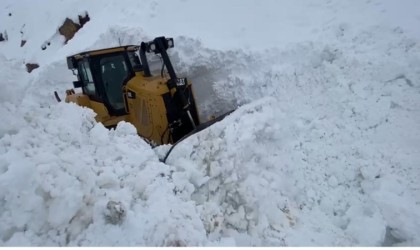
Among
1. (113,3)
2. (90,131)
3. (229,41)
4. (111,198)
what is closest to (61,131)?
(90,131)

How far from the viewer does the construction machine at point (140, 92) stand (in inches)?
211

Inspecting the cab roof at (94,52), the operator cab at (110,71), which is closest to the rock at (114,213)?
the operator cab at (110,71)

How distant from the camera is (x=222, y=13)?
360 inches

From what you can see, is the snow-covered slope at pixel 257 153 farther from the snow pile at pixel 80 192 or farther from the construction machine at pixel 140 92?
the construction machine at pixel 140 92

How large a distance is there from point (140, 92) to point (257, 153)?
6.60ft

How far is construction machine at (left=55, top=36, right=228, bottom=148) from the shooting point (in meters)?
5.37

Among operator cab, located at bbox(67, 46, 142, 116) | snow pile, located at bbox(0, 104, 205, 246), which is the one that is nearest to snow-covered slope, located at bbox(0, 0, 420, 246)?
Result: snow pile, located at bbox(0, 104, 205, 246)

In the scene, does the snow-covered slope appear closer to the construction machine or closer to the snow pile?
the snow pile

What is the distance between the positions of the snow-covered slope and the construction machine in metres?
1.02

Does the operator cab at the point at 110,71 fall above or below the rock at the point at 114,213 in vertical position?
above

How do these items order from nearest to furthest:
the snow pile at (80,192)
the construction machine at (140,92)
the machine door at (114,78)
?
the snow pile at (80,192) → the construction machine at (140,92) → the machine door at (114,78)

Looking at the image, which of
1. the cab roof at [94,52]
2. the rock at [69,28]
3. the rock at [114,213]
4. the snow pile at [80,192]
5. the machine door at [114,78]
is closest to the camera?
the snow pile at [80,192]

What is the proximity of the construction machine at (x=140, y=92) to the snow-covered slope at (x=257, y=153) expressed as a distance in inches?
40.0

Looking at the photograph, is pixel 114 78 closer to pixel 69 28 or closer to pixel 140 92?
pixel 140 92
